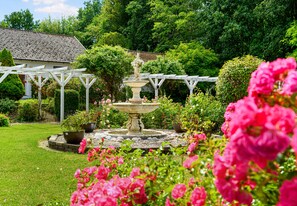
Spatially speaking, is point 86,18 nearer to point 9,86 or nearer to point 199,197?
point 9,86

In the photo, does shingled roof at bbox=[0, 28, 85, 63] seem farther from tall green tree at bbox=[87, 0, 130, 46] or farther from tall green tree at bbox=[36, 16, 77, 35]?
tall green tree at bbox=[36, 16, 77, 35]

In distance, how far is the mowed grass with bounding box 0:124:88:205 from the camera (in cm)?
572

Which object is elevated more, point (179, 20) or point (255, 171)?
point (179, 20)

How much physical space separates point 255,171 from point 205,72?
78.5 ft

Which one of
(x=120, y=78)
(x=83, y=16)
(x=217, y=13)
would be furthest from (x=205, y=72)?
(x=83, y=16)

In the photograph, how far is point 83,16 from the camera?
47406 mm

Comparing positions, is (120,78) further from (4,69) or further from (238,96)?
(238,96)

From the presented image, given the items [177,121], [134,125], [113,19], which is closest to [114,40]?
[113,19]

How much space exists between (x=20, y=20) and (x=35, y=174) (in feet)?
161

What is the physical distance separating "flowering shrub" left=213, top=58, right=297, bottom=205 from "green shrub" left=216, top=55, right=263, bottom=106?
1230 centimetres

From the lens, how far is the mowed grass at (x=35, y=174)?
18.8 ft

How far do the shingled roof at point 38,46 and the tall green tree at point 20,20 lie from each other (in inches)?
855

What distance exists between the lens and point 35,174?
725cm

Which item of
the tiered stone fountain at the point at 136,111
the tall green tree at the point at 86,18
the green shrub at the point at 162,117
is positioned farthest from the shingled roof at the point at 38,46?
the tiered stone fountain at the point at 136,111
